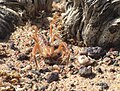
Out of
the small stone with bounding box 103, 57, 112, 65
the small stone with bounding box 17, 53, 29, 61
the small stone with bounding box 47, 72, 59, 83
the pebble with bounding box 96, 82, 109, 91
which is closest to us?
the pebble with bounding box 96, 82, 109, 91

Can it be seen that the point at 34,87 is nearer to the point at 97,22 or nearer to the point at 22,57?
the point at 22,57

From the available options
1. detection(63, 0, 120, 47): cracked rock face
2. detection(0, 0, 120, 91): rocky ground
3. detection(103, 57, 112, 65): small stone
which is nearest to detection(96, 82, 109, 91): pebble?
detection(0, 0, 120, 91): rocky ground

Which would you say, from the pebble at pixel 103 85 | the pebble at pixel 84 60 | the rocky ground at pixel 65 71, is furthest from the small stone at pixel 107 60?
the pebble at pixel 103 85

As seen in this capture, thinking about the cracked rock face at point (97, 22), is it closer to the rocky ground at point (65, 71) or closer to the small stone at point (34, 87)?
the rocky ground at point (65, 71)

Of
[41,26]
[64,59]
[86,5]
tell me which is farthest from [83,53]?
[41,26]

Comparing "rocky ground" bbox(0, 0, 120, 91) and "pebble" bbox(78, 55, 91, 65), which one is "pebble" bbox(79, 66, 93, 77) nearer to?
"rocky ground" bbox(0, 0, 120, 91)
